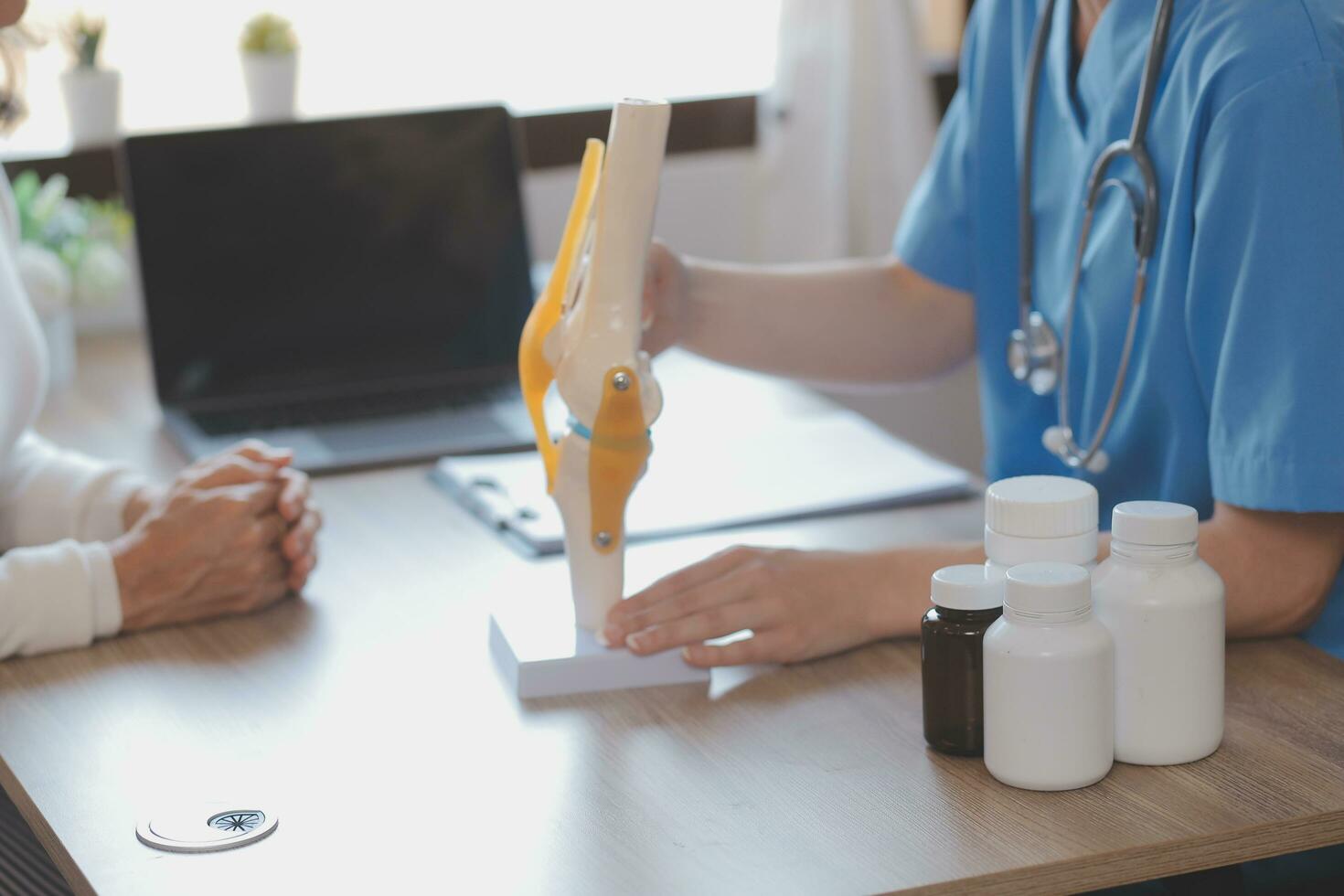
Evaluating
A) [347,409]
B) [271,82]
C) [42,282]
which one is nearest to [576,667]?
[347,409]

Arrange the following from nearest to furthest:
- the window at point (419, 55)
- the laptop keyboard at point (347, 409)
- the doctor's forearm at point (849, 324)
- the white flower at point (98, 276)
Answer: the doctor's forearm at point (849, 324), the laptop keyboard at point (347, 409), the white flower at point (98, 276), the window at point (419, 55)

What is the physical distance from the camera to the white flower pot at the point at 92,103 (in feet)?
7.68

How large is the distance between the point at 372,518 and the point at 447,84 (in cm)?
146

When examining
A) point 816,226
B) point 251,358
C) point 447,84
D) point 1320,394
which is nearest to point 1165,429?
point 1320,394

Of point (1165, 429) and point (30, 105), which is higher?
point (30, 105)

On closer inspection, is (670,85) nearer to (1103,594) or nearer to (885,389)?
(885,389)

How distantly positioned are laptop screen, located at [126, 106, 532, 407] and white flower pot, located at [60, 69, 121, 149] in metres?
0.70

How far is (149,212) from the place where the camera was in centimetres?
173

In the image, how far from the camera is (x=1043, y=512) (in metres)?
0.86

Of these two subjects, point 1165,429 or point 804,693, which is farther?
point 1165,429

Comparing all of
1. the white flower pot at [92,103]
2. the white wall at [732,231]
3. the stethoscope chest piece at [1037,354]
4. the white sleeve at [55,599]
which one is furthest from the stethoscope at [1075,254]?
the white flower pot at [92,103]

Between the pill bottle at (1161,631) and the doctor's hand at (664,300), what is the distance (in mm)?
579

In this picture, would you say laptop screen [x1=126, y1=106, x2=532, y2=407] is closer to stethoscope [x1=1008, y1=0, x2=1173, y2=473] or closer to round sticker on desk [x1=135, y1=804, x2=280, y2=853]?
stethoscope [x1=1008, y1=0, x2=1173, y2=473]

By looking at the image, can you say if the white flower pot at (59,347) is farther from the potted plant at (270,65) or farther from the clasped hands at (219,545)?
the clasped hands at (219,545)
